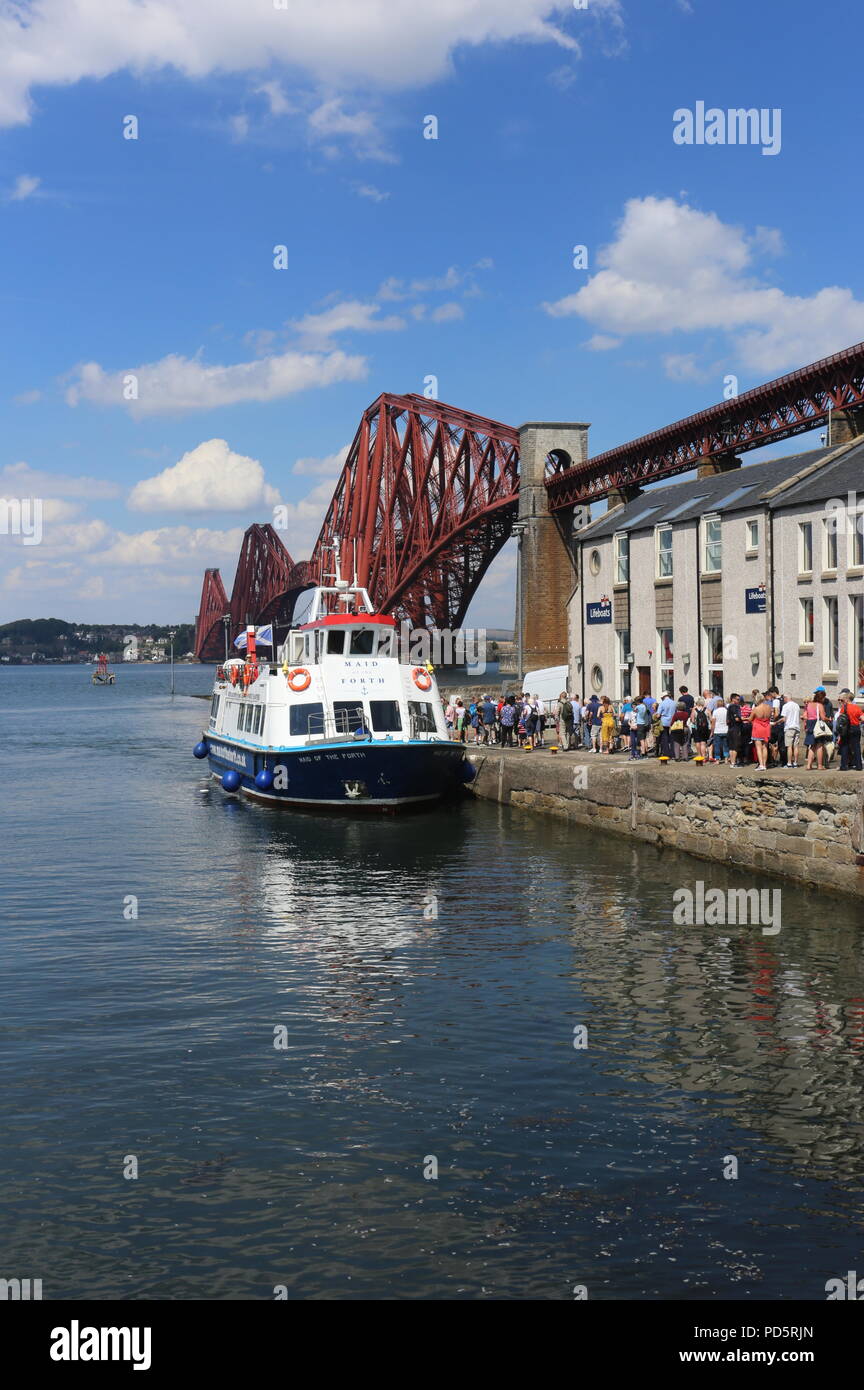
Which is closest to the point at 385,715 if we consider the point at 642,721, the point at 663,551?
the point at 642,721

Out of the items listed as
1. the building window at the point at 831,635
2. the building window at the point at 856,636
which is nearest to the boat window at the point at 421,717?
the building window at the point at 831,635

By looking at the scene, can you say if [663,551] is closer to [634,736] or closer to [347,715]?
[634,736]

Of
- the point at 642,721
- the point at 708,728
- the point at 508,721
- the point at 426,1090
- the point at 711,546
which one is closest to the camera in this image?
the point at 426,1090

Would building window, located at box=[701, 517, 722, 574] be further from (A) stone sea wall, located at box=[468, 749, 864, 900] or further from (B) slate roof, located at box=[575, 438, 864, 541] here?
(A) stone sea wall, located at box=[468, 749, 864, 900]

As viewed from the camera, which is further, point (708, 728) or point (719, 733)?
point (708, 728)

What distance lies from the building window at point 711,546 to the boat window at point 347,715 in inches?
462

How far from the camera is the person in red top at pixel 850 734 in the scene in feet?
77.7

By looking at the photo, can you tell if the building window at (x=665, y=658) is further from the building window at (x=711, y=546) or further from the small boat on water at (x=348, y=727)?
the small boat on water at (x=348, y=727)

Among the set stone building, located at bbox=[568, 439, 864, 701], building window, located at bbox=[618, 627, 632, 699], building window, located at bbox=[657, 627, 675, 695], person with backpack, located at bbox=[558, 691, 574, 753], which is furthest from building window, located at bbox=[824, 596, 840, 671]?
building window, located at bbox=[618, 627, 632, 699]

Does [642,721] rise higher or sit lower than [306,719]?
lower

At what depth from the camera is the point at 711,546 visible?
38.5m

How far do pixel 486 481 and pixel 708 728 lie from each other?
76.6 meters
